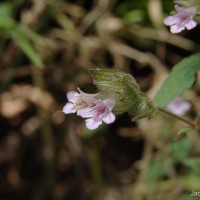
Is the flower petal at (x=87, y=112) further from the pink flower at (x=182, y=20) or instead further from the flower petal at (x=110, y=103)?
the pink flower at (x=182, y=20)

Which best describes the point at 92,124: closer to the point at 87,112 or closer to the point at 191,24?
the point at 87,112

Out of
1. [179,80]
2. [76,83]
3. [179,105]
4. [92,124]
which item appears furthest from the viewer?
[76,83]

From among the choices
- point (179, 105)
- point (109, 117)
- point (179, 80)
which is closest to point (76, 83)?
point (179, 105)

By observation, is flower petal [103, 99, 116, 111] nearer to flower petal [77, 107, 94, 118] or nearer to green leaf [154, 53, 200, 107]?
flower petal [77, 107, 94, 118]

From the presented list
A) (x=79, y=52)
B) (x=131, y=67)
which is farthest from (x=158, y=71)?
(x=79, y=52)

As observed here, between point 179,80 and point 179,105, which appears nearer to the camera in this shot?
point 179,80

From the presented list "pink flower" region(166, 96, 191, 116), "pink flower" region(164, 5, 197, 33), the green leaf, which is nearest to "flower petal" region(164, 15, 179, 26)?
"pink flower" region(164, 5, 197, 33)
